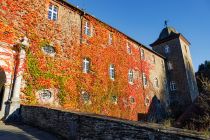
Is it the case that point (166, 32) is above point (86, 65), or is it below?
above

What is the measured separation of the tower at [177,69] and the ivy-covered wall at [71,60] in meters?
8.63

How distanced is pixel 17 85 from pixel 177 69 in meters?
26.7

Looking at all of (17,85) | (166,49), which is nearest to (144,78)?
(166,49)

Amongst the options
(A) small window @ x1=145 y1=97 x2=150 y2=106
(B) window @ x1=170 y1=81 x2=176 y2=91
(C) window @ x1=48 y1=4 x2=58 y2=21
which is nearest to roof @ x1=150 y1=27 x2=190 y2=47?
(B) window @ x1=170 y1=81 x2=176 y2=91

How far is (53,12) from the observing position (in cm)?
1786

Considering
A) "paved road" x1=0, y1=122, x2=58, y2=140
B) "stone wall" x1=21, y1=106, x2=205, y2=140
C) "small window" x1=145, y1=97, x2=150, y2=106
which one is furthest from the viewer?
"small window" x1=145, y1=97, x2=150, y2=106

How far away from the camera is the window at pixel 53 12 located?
1753 cm

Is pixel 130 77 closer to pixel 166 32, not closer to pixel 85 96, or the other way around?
pixel 85 96

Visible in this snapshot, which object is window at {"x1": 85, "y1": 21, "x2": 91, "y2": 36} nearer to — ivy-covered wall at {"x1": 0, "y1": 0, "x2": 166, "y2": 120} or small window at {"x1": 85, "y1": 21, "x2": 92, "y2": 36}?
small window at {"x1": 85, "y1": 21, "x2": 92, "y2": 36}

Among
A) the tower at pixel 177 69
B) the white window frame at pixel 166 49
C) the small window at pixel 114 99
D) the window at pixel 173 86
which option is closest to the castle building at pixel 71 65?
the small window at pixel 114 99

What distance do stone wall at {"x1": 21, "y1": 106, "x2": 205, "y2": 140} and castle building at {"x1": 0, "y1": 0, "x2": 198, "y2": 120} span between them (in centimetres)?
233

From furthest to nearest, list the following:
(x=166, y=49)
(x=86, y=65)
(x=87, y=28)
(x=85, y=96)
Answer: (x=166, y=49) → (x=87, y=28) → (x=86, y=65) → (x=85, y=96)

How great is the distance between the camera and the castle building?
14094mm

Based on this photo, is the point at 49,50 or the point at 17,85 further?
the point at 49,50
